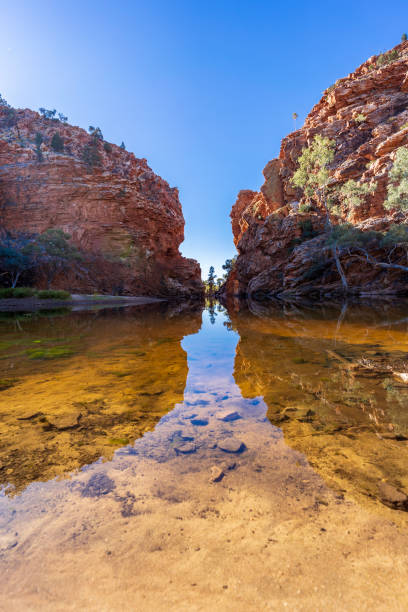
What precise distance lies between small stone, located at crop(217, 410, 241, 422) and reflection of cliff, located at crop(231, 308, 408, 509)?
1.25ft

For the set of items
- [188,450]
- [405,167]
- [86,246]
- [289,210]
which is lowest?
[188,450]

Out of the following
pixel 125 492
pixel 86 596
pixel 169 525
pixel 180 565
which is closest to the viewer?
pixel 86 596

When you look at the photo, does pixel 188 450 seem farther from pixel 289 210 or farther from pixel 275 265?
pixel 289 210

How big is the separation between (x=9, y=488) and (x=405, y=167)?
2794cm

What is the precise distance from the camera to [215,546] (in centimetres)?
126

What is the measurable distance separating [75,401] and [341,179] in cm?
4193

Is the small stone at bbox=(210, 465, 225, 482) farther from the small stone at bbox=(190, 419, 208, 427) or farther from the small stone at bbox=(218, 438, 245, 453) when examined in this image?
the small stone at bbox=(190, 419, 208, 427)

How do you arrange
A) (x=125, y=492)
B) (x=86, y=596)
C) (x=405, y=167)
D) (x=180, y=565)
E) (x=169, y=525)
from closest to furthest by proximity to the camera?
(x=86, y=596) → (x=180, y=565) → (x=169, y=525) → (x=125, y=492) → (x=405, y=167)

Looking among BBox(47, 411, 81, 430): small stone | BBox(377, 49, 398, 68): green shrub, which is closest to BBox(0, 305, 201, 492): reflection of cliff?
BBox(47, 411, 81, 430): small stone

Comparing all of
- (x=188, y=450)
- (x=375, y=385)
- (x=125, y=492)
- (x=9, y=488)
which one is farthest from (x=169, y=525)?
(x=375, y=385)

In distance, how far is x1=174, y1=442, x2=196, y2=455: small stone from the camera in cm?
212

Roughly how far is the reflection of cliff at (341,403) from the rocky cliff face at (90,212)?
40.0 m

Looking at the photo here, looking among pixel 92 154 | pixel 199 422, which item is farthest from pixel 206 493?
pixel 92 154

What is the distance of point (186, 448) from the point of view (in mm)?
2180
